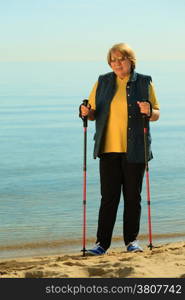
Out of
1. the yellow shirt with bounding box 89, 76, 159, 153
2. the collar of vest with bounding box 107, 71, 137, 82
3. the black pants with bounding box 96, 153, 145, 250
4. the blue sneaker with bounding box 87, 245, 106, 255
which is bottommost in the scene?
the blue sneaker with bounding box 87, 245, 106, 255

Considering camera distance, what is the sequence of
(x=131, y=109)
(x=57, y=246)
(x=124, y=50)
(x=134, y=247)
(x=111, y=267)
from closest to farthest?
(x=111, y=267) < (x=124, y=50) < (x=131, y=109) < (x=134, y=247) < (x=57, y=246)

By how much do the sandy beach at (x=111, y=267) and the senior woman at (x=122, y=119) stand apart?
1.54 feet

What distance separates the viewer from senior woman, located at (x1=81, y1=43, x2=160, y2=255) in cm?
631

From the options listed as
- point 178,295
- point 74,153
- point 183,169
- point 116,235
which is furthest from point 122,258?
point 74,153

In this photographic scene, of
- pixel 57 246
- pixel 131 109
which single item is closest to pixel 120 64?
pixel 131 109

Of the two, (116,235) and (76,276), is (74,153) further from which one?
(76,276)

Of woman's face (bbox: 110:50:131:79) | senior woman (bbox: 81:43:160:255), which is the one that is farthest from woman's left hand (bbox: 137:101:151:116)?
woman's face (bbox: 110:50:131:79)

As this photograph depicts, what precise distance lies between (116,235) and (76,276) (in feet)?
8.53

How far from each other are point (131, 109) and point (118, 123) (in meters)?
0.14

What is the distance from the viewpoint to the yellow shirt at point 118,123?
6.32 m

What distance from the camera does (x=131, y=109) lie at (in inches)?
249

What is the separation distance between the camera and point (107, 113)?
20.7 feet

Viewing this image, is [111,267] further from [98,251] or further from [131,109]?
[131,109]

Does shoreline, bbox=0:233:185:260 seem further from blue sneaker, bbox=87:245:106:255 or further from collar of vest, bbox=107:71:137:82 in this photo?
collar of vest, bbox=107:71:137:82
